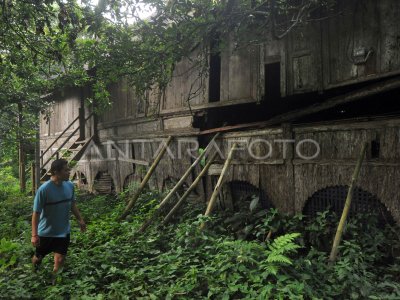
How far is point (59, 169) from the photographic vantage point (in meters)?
4.61

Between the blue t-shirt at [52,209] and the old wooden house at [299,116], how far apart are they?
12.0 ft

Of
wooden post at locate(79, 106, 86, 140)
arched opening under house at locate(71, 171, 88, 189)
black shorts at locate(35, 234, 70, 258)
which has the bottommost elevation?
black shorts at locate(35, 234, 70, 258)

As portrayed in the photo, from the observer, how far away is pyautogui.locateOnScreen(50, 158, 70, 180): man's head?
4.57 m

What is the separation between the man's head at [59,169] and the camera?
15.0ft

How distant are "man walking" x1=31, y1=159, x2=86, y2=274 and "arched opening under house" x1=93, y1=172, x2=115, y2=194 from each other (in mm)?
6891

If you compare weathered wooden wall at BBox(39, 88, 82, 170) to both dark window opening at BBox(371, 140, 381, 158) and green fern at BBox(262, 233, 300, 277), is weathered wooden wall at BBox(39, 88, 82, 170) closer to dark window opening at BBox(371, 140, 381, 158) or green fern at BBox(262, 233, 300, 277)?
green fern at BBox(262, 233, 300, 277)

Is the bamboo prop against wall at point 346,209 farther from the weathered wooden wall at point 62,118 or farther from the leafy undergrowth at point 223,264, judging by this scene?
the weathered wooden wall at point 62,118

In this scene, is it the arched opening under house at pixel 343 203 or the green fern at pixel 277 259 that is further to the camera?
the arched opening under house at pixel 343 203

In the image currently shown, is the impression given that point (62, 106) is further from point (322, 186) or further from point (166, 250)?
point (322, 186)

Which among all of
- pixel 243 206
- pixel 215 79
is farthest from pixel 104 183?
pixel 243 206

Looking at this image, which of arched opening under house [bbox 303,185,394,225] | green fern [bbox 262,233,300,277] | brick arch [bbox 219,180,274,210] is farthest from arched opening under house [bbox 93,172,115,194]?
green fern [bbox 262,233,300,277]

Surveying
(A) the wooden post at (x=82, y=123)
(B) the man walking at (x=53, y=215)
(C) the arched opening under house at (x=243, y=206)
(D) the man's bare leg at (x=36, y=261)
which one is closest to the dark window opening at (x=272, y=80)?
(C) the arched opening under house at (x=243, y=206)

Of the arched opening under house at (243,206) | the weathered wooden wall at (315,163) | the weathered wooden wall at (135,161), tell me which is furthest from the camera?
the weathered wooden wall at (135,161)

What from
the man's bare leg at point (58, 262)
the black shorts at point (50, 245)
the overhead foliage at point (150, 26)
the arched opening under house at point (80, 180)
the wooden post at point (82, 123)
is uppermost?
the overhead foliage at point (150, 26)
